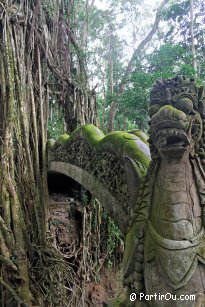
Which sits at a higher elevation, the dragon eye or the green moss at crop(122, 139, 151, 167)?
the dragon eye

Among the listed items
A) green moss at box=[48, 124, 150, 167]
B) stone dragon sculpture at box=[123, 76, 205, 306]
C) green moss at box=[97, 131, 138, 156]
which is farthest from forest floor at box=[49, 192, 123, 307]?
stone dragon sculpture at box=[123, 76, 205, 306]

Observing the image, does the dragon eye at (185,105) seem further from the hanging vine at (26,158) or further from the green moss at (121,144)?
the hanging vine at (26,158)

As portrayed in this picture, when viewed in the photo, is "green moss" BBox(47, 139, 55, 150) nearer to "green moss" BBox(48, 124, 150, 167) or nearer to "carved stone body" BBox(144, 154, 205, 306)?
"green moss" BBox(48, 124, 150, 167)

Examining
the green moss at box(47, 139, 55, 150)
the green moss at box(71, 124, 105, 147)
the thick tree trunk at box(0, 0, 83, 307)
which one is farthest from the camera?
the green moss at box(47, 139, 55, 150)

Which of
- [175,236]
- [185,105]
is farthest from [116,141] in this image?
[175,236]

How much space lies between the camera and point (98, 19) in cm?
1299

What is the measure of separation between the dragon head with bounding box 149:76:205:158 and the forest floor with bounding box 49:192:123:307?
3.73 meters

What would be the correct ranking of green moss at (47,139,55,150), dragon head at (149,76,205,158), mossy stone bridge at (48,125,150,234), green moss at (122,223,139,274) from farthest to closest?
green moss at (47,139,55,150), mossy stone bridge at (48,125,150,234), green moss at (122,223,139,274), dragon head at (149,76,205,158)

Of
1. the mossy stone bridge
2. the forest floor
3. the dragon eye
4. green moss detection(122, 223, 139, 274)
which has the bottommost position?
the forest floor

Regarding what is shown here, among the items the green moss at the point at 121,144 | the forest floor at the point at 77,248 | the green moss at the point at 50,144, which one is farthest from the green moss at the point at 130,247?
the green moss at the point at 50,144

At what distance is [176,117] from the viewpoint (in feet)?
6.08

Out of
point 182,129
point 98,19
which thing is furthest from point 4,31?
point 98,19

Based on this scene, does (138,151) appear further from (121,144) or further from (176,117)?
(176,117)

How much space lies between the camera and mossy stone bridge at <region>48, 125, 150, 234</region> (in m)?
2.41
